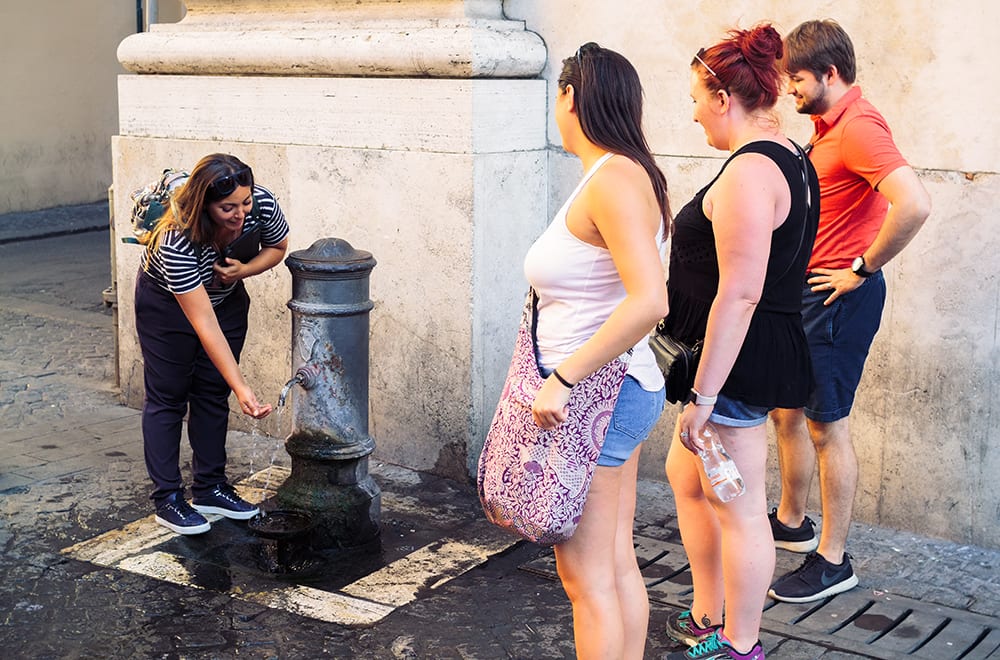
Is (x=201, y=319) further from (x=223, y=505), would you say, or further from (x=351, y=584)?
(x=351, y=584)

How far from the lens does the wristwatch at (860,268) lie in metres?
4.19

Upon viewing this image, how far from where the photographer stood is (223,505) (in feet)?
16.8

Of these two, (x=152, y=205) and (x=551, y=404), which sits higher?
(x=152, y=205)

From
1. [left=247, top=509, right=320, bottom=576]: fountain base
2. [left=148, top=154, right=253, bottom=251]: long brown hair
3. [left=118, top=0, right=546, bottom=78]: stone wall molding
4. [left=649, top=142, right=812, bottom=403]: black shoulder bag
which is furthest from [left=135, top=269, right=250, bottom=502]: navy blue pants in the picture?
[left=649, top=142, right=812, bottom=403]: black shoulder bag

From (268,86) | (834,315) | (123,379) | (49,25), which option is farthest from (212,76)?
(49,25)

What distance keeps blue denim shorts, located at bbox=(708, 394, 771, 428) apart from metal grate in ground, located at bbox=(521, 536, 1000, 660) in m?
0.86

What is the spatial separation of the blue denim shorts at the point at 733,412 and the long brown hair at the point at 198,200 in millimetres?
1869

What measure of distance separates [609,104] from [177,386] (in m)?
2.45

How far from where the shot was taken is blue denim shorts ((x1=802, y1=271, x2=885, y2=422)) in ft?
14.1

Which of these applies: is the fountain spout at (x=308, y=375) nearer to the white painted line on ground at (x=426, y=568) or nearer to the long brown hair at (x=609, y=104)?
the white painted line on ground at (x=426, y=568)

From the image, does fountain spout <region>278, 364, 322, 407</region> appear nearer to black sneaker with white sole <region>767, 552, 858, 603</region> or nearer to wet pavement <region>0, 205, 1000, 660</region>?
wet pavement <region>0, 205, 1000, 660</region>

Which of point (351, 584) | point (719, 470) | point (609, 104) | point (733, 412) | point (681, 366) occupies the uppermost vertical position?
point (609, 104)

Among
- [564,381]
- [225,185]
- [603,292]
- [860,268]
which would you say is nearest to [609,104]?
[603,292]

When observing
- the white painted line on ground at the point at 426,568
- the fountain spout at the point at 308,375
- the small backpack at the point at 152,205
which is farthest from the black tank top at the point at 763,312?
the small backpack at the point at 152,205
